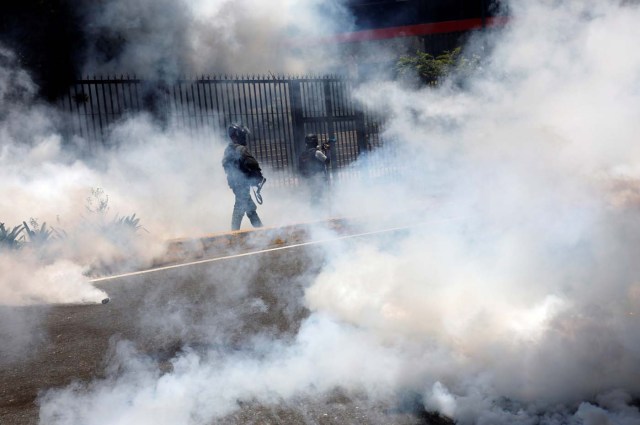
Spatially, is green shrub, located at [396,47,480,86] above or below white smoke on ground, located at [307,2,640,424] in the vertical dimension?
above

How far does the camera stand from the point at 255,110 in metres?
11.9

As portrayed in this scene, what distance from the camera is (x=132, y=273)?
6590mm

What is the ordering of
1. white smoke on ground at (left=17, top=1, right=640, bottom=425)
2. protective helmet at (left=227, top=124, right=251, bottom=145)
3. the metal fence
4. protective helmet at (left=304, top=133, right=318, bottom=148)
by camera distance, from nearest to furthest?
white smoke on ground at (left=17, top=1, right=640, bottom=425)
protective helmet at (left=227, top=124, right=251, bottom=145)
protective helmet at (left=304, top=133, right=318, bottom=148)
the metal fence

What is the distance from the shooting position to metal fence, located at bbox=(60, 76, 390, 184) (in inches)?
414

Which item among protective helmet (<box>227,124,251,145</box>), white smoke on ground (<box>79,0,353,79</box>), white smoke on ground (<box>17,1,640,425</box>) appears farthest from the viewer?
white smoke on ground (<box>79,0,353,79</box>)

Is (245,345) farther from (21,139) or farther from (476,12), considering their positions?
(476,12)

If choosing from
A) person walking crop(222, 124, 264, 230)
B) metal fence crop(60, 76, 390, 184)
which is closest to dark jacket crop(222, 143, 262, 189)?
person walking crop(222, 124, 264, 230)

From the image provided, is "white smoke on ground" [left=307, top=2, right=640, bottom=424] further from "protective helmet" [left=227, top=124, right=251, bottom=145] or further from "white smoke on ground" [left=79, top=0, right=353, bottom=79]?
"white smoke on ground" [left=79, top=0, right=353, bottom=79]

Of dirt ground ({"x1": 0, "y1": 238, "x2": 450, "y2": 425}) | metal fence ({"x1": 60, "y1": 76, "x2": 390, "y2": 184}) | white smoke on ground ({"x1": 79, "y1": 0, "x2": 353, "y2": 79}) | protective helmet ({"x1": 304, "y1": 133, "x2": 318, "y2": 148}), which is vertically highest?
white smoke on ground ({"x1": 79, "y1": 0, "x2": 353, "y2": 79})

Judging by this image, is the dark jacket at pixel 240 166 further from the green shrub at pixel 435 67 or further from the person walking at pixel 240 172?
the green shrub at pixel 435 67

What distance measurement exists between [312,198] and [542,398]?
747 centimetres

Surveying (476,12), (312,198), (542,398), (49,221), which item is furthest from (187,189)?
(476,12)

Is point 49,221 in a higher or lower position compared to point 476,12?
lower

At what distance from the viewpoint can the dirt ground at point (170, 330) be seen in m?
3.35
